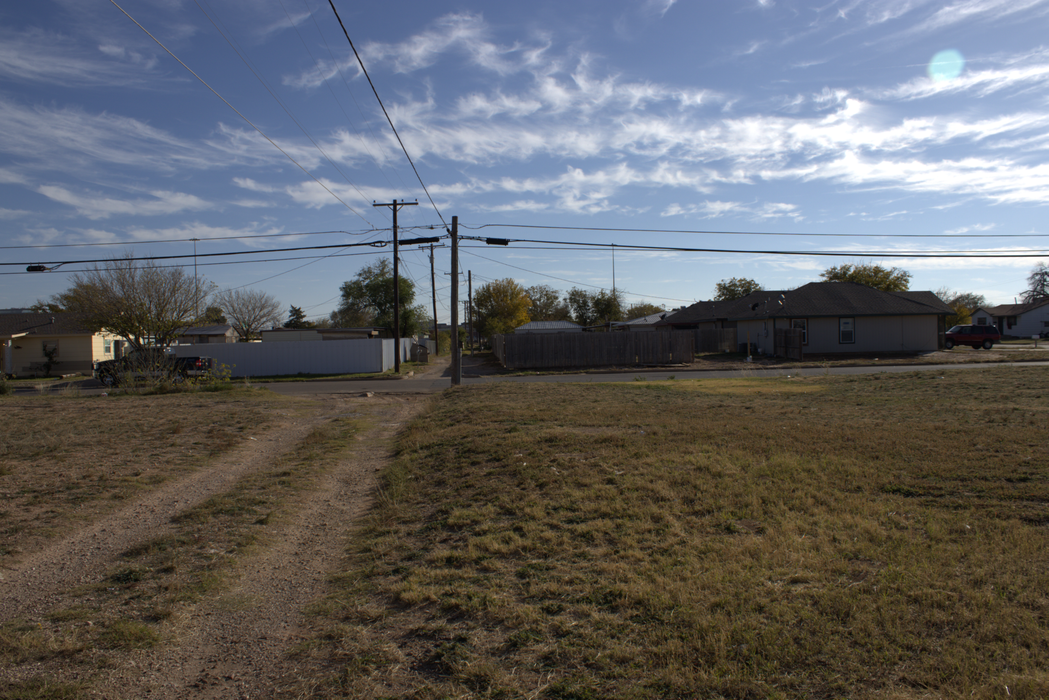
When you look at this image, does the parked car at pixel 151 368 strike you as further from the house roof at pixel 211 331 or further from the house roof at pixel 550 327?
the house roof at pixel 550 327

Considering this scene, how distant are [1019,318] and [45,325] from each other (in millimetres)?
101760

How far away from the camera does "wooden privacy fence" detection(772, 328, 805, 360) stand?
112ft

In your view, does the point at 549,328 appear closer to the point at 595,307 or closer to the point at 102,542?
the point at 595,307

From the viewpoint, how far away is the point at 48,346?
37594mm

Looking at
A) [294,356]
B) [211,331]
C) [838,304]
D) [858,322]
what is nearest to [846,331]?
[858,322]

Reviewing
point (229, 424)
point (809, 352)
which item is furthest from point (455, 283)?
point (809, 352)

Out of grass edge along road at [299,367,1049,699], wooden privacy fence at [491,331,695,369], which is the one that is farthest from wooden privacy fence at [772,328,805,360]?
grass edge along road at [299,367,1049,699]

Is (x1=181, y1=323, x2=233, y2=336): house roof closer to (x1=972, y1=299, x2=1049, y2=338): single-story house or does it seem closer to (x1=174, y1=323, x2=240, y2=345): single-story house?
(x1=174, y1=323, x2=240, y2=345): single-story house

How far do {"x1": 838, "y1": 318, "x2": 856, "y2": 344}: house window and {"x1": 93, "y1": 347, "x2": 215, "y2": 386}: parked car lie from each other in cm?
3623

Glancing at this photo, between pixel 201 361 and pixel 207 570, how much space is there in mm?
23697

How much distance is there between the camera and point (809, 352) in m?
37.7

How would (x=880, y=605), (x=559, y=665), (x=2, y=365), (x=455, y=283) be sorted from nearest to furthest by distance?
(x=559, y=665)
(x=880, y=605)
(x=455, y=283)
(x=2, y=365)

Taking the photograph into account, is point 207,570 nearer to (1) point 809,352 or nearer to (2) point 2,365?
(1) point 809,352

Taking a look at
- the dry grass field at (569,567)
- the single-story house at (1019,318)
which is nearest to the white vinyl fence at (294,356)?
the dry grass field at (569,567)
